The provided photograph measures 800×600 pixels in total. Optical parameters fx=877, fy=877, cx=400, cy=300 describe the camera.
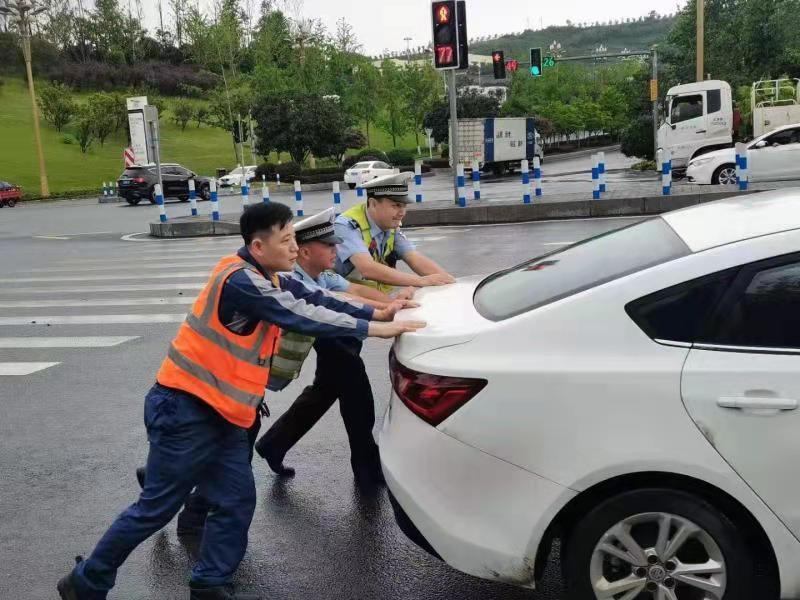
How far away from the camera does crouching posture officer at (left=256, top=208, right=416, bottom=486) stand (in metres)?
3.90

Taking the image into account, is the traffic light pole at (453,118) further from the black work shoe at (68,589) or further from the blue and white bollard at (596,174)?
the black work shoe at (68,589)

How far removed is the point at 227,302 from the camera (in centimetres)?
308

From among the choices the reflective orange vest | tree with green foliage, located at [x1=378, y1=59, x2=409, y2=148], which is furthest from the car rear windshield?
tree with green foliage, located at [x1=378, y1=59, x2=409, y2=148]

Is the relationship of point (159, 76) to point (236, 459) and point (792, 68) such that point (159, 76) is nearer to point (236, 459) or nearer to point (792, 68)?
point (792, 68)

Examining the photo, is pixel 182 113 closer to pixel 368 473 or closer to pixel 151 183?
pixel 151 183

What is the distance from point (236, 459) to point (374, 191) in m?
1.68

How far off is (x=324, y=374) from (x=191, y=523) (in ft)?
3.09

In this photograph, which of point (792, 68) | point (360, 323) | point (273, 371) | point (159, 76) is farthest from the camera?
point (159, 76)

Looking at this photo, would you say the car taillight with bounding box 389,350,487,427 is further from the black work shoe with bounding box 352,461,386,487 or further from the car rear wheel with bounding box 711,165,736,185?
the car rear wheel with bounding box 711,165,736,185

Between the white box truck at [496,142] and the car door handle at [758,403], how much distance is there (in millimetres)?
34673

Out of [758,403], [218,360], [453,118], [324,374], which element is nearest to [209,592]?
[218,360]

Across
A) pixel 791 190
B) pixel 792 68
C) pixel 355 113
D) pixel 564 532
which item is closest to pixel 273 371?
pixel 564 532

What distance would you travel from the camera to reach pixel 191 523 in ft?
13.0

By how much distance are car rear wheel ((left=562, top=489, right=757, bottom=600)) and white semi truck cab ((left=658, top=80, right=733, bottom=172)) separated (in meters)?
23.9
